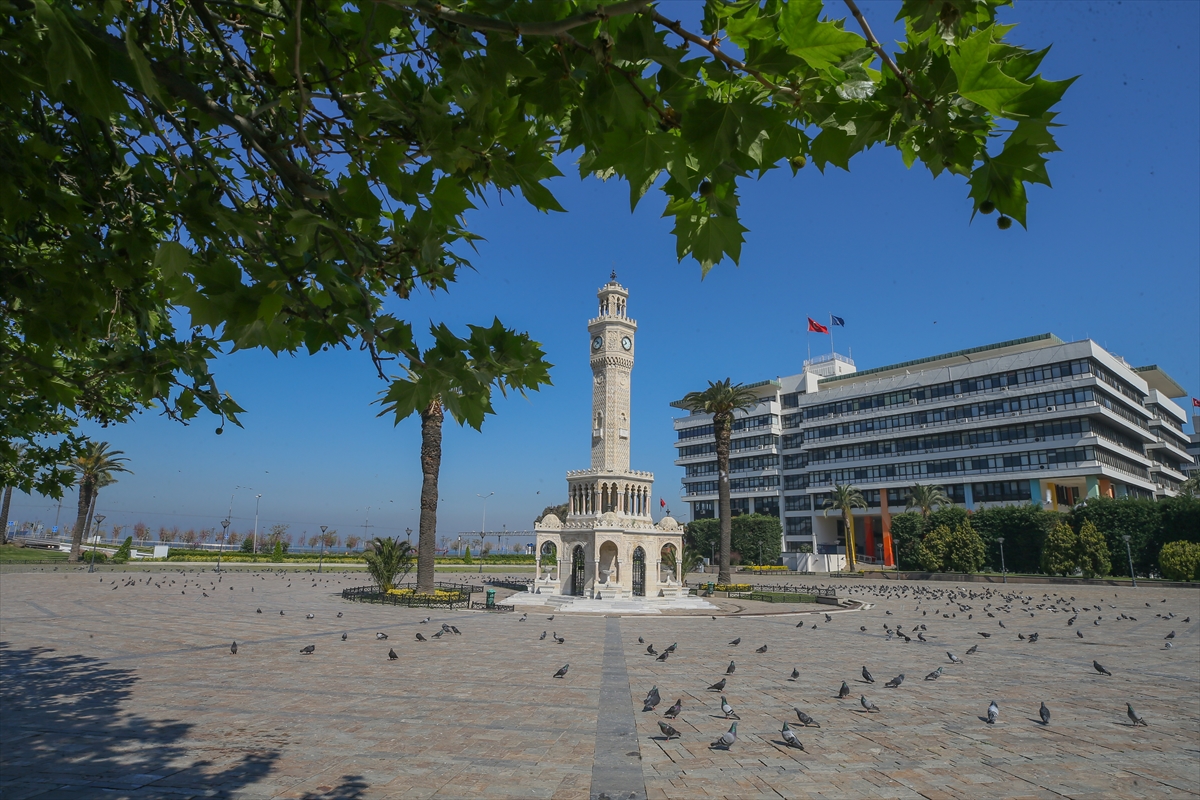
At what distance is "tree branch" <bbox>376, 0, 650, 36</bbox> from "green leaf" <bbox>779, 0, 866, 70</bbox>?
392mm

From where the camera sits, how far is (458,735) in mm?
8461

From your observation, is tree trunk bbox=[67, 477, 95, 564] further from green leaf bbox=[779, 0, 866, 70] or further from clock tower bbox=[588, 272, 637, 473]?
green leaf bbox=[779, 0, 866, 70]

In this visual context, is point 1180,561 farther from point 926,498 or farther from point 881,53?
point 881,53

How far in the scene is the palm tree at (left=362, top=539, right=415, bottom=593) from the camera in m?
28.7

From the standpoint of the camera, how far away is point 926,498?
55406 mm

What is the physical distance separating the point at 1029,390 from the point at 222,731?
64.3 meters

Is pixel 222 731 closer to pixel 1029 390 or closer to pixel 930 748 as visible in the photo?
pixel 930 748

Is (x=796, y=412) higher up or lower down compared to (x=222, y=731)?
higher up

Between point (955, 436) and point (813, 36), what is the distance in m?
68.3

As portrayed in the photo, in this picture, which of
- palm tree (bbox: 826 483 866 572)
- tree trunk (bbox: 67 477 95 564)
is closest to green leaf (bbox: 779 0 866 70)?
tree trunk (bbox: 67 477 95 564)

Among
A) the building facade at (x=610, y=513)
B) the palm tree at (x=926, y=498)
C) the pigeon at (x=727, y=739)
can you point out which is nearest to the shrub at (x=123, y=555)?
the building facade at (x=610, y=513)

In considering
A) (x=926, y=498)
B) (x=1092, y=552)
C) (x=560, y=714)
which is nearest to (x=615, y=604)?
(x=560, y=714)

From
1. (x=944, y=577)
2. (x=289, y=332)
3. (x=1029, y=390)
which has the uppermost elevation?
(x=1029, y=390)

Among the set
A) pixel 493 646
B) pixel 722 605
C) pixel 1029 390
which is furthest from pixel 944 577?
pixel 493 646
